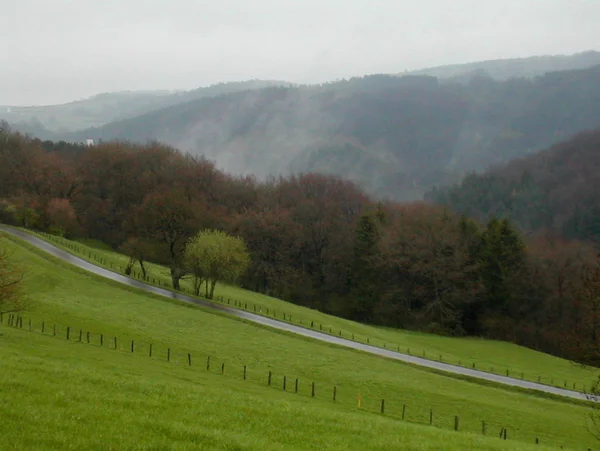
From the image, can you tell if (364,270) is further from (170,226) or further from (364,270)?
(170,226)

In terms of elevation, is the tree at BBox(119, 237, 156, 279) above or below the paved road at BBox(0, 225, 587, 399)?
above

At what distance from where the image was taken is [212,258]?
61.7 meters

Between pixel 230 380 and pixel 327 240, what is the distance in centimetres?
7313

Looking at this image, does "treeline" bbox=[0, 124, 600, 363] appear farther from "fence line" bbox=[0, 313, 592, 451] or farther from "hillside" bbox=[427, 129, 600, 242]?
"hillside" bbox=[427, 129, 600, 242]

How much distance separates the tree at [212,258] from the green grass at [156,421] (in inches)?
1420

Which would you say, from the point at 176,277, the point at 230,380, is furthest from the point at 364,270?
the point at 230,380

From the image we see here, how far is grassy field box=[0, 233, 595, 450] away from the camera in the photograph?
55.5 ft

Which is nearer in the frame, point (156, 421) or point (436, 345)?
point (156, 421)

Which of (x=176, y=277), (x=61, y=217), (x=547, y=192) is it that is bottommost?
(x=176, y=277)

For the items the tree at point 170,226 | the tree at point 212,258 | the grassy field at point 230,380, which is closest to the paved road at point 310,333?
the grassy field at point 230,380

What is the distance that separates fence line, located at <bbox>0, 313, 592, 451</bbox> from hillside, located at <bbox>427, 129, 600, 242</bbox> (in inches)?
4000

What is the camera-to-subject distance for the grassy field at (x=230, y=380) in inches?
666

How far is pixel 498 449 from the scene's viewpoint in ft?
68.8

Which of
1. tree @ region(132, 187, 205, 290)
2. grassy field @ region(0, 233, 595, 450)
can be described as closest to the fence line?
grassy field @ region(0, 233, 595, 450)
